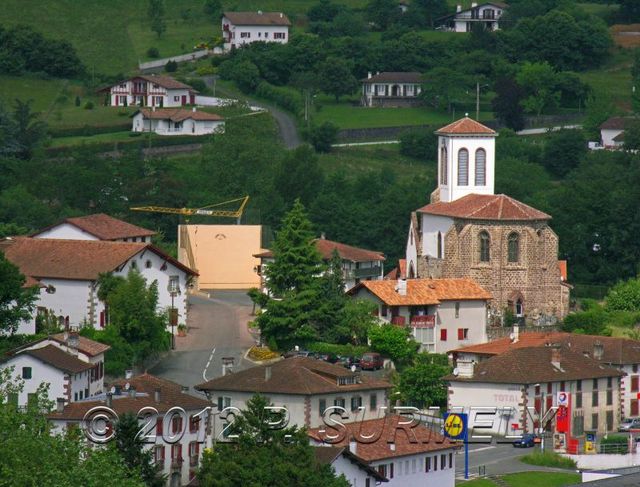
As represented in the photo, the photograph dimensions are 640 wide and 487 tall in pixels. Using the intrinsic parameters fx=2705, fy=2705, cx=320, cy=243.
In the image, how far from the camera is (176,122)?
563 feet

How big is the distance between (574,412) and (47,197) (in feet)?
174

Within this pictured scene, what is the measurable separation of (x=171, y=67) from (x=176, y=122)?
914 inches

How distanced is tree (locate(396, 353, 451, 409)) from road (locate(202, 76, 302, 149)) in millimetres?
70597

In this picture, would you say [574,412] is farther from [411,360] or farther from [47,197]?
[47,197]

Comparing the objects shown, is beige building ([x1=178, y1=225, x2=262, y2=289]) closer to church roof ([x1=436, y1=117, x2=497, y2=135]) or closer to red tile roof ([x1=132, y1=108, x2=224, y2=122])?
church roof ([x1=436, y1=117, x2=497, y2=135])

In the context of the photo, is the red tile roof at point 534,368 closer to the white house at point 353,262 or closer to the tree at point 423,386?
the tree at point 423,386

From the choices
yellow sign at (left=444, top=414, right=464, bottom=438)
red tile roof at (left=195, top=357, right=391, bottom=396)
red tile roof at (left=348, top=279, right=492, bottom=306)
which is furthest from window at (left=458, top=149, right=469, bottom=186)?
red tile roof at (left=195, top=357, right=391, bottom=396)

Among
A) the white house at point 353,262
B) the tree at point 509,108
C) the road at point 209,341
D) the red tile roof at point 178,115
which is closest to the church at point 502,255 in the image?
the white house at point 353,262

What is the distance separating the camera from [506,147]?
17250cm

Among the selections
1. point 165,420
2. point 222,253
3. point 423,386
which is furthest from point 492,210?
point 165,420

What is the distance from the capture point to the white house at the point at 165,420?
270 ft

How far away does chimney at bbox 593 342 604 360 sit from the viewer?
106 meters

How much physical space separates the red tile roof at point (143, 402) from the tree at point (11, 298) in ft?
42.5

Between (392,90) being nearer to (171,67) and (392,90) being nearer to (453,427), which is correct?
(171,67)
